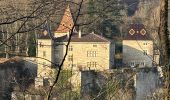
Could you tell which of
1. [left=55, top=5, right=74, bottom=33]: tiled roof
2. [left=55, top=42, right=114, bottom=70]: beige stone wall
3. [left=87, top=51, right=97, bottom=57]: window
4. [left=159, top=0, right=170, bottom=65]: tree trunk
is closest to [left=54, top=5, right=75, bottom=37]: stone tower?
[left=55, top=5, right=74, bottom=33]: tiled roof

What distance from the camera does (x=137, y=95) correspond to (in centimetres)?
1692

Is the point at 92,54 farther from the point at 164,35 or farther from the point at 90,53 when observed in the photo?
the point at 164,35

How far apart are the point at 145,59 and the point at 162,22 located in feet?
66.4

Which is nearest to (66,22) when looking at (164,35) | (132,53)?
(164,35)

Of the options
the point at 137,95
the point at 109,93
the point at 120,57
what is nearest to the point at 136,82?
the point at 137,95

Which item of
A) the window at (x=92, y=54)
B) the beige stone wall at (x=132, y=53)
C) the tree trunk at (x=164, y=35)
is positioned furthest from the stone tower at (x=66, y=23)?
the beige stone wall at (x=132, y=53)

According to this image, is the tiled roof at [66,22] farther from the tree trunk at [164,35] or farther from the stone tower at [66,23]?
the tree trunk at [164,35]

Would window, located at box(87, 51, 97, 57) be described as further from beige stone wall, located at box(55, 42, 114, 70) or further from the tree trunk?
the tree trunk

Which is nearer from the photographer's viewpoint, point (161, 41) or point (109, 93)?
point (161, 41)

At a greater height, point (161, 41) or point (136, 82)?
point (161, 41)

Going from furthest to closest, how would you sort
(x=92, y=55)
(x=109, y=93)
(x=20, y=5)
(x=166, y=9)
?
(x=92, y=55) → (x=109, y=93) → (x=20, y=5) → (x=166, y=9)

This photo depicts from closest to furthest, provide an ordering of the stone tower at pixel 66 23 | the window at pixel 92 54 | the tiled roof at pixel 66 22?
the stone tower at pixel 66 23, the tiled roof at pixel 66 22, the window at pixel 92 54

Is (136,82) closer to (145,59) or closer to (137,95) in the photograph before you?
(137,95)

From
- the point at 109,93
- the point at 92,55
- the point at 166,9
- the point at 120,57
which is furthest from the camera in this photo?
the point at 120,57
